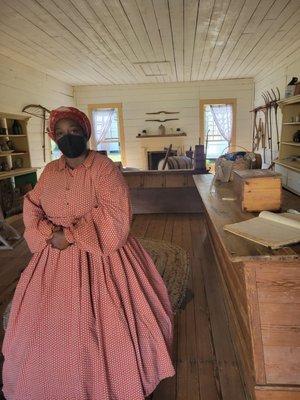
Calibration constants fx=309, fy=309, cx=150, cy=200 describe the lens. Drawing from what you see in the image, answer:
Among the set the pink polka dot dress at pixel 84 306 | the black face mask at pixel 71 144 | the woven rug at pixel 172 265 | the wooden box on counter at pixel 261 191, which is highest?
the black face mask at pixel 71 144

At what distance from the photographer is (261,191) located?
161 centimetres

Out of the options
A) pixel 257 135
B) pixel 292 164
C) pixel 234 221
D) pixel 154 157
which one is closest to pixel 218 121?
pixel 257 135

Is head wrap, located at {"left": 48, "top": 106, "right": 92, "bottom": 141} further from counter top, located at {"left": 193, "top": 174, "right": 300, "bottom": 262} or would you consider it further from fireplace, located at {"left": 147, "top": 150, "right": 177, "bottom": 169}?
fireplace, located at {"left": 147, "top": 150, "right": 177, "bottom": 169}

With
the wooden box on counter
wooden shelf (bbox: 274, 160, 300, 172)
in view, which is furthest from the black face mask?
wooden shelf (bbox: 274, 160, 300, 172)

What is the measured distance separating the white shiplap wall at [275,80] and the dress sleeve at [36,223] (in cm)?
503

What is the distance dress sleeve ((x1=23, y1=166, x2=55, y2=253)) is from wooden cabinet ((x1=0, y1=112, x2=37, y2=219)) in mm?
3392

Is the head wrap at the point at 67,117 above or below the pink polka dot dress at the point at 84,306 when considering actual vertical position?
above

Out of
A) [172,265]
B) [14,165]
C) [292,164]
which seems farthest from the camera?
[14,165]

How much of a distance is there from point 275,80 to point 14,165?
207 inches

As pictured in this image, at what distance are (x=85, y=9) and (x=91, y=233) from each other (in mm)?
2848

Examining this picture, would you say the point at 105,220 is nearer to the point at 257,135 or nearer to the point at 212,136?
the point at 257,135

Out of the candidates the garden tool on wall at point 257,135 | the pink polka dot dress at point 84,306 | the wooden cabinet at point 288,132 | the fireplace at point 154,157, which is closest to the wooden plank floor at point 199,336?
the pink polka dot dress at point 84,306

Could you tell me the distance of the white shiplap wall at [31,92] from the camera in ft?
16.6

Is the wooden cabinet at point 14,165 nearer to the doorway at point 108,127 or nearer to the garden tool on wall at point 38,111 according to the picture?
the garden tool on wall at point 38,111
